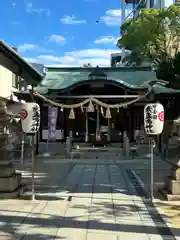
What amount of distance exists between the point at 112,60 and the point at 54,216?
72726 mm

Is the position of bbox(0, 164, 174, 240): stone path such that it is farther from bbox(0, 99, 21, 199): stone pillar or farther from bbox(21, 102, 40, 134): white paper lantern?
bbox(21, 102, 40, 134): white paper lantern

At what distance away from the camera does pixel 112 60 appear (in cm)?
7825

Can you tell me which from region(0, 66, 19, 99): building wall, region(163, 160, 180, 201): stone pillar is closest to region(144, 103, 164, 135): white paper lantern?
region(163, 160, 180, 201): stone pillar

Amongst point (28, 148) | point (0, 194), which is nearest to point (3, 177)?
point (0, 194)

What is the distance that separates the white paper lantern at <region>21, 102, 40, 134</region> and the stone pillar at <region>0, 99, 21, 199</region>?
50 centimetres

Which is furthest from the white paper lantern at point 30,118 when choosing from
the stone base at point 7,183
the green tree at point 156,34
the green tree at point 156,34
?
the green tree at point 156,34

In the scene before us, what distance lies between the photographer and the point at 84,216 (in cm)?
728

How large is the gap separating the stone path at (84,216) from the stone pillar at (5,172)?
0.48 m

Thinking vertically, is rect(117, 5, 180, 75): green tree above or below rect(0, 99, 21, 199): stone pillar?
above

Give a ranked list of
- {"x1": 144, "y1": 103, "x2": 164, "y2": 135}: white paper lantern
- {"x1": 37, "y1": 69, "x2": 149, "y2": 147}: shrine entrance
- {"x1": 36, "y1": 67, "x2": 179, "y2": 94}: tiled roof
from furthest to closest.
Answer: {"x1": 36, "y1": 67, "x2": 179, "y2": 94}: tiled roof, {"x1": 37, "y1": 69, "x2": 149, "y2": 147}: shrine entrance, {"x1": 144, "y1": 103, "x2": 164, "y2": 135}: white paper lantern

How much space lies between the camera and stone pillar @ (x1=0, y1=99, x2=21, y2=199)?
9.05 m

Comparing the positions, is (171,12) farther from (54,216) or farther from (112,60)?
(112,60)

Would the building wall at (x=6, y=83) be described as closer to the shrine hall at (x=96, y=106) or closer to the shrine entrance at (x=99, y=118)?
the shrine hall at (x=96, y=106)

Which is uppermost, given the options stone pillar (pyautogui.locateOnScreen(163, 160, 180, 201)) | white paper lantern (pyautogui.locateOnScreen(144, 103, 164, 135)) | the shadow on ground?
white paper lantern (pyautogui.locateOnScreen(144, 103, 164, 135))
